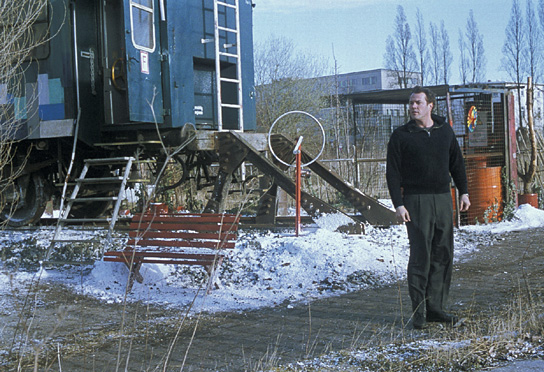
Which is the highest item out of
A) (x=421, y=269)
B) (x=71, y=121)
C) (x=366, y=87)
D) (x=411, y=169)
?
(x=366, y=87)

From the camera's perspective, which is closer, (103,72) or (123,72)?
(123,72)

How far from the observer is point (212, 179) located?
37.8 feet

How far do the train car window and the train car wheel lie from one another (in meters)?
3.30

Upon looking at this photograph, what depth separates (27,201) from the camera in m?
11.4

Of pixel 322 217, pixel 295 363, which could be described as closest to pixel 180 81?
pixel 322 217

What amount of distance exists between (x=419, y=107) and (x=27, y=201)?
8183 millimetres

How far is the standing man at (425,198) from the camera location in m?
5.21

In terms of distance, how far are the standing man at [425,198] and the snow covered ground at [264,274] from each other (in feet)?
5.34

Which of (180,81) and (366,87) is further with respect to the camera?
(366,87)

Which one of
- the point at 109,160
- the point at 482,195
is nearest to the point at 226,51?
the point at 109,160

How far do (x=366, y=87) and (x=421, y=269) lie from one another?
81565 mm

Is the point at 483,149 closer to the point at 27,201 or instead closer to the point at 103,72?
the point at 103,72

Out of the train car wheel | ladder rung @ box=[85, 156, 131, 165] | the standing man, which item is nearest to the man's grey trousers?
the standing man

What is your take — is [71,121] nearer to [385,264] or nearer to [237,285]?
[237,285]
